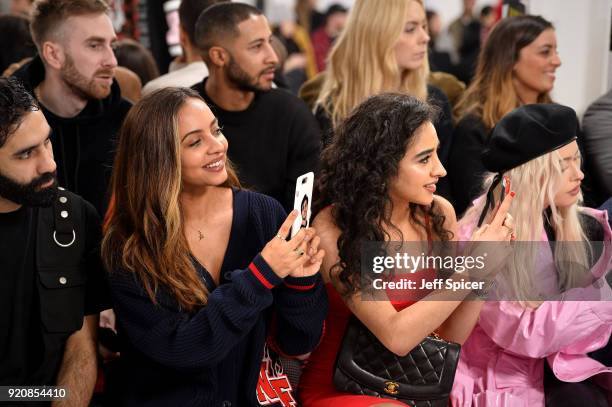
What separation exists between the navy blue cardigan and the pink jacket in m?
0.61

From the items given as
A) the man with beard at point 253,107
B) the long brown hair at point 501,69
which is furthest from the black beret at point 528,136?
the man with beard at point 253,107

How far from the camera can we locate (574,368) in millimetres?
2746

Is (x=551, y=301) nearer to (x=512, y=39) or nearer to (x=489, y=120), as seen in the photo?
(x=489, y=120)

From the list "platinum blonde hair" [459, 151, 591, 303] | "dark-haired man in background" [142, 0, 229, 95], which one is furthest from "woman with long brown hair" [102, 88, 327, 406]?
"dark-haired man in background" [142, 0, 229, 95]

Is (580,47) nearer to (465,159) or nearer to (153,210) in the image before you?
(465,159)

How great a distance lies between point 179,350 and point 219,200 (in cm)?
54

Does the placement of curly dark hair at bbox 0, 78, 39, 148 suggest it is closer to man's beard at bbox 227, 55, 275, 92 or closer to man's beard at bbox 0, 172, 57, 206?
man's beard at bbox 0, 172, 57, 206

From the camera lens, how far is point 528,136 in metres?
2.78

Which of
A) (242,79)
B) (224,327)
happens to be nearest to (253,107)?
(242,79)

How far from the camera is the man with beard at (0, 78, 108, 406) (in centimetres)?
248

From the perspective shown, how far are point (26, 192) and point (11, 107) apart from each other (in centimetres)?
26

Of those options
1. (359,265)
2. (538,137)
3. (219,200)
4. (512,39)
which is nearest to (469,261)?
(359,265)

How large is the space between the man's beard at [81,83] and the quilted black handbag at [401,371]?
1.72m

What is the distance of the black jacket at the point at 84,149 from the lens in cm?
347
